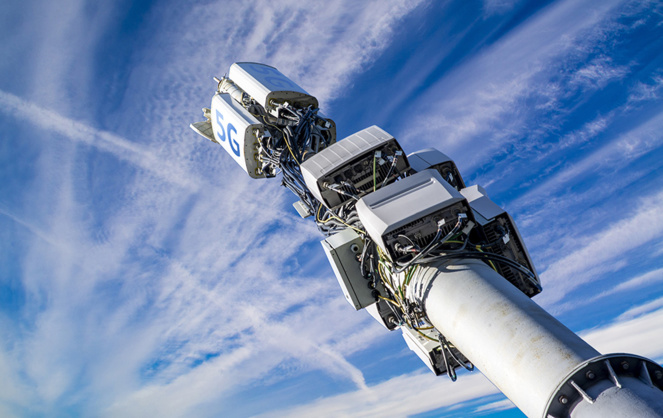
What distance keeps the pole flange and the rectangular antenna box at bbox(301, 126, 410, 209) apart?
681cm

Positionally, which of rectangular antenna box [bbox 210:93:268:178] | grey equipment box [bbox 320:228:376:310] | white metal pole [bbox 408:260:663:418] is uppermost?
rectangular antenna box [bbox 210:93:268:178]

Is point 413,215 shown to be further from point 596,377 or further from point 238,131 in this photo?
point 238,131

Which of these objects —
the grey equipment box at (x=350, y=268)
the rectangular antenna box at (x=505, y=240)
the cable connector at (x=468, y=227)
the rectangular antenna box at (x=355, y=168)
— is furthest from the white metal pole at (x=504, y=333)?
the rectangular antenna box at (x=355, y=168)

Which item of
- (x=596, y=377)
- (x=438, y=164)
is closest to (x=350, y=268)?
(x=438, y=164)

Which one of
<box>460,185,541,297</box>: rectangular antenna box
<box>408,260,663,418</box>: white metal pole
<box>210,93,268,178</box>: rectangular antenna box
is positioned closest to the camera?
<box>408,260,663,418</box>: white metal pole

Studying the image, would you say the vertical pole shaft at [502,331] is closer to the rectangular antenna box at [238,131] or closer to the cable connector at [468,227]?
the cable connector at [468,227]

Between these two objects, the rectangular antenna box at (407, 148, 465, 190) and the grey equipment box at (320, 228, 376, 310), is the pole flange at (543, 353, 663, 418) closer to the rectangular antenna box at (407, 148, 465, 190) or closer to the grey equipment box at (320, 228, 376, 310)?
the grey equipment box at (320, 228, 376, 310)

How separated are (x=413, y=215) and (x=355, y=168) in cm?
344

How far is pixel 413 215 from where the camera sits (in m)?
9.05

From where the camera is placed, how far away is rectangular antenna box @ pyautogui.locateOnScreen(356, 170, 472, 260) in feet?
29.7

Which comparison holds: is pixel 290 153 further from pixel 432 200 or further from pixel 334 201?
pixel 432 200

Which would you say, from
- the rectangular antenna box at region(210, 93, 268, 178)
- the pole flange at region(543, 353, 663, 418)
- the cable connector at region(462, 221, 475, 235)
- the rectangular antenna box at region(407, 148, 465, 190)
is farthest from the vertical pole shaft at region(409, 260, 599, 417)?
the rectangular antenna box at region(210, 93, 268, 178)

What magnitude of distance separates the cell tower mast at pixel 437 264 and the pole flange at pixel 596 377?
14 mm

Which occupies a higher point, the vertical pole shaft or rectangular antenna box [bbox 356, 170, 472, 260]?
rectangular antenna box [bbox 356, 170, 472, 260]
